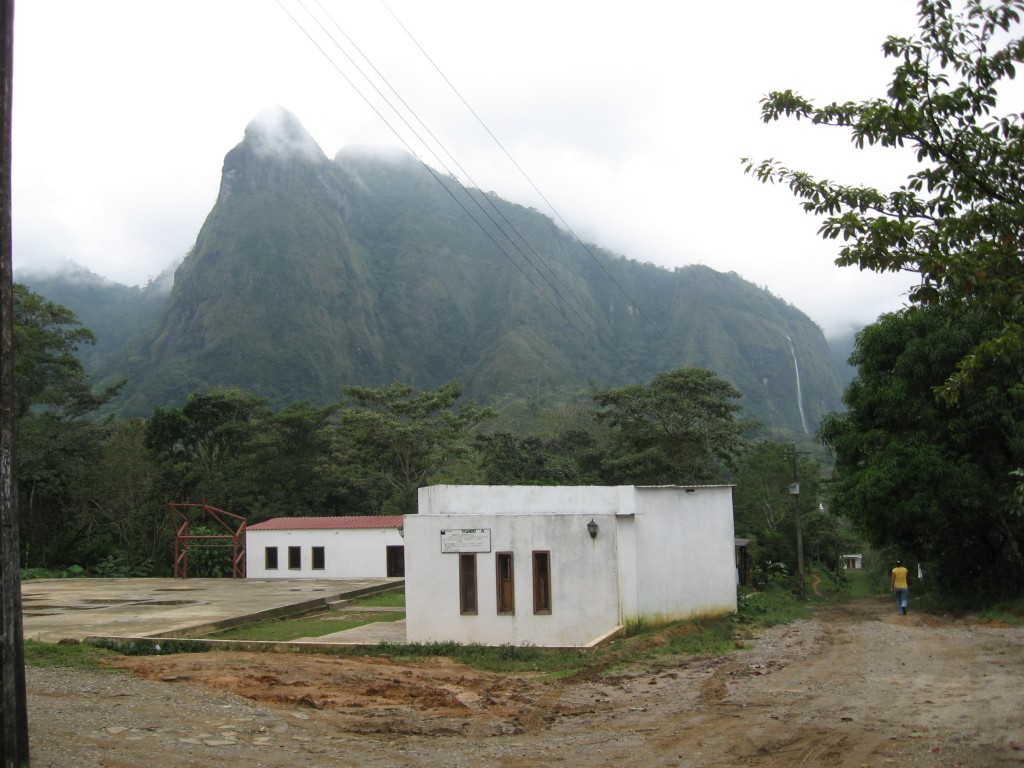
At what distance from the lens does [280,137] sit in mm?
155375

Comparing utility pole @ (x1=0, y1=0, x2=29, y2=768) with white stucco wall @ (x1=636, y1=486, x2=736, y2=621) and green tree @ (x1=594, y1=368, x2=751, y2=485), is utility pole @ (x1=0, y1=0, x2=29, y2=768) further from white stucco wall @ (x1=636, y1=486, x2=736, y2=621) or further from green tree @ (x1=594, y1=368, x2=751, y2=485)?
green tree @ (x1=594, y1=368, x2=751, y2=485)

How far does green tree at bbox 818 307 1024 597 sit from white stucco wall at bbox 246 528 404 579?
2025 centimetres

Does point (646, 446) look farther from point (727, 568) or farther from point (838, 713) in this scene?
point (838, 713)

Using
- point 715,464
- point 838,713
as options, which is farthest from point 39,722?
point 715,464

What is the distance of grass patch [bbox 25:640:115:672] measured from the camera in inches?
492

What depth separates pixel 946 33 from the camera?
6.79m

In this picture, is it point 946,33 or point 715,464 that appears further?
point 715,464

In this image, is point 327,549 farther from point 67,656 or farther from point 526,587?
point 67,656

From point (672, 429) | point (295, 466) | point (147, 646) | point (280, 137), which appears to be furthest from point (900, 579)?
point (280, 137)

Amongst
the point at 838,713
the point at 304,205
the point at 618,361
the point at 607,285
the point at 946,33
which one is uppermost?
the point at 304,205

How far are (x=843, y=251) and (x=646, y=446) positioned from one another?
35048 millimetres

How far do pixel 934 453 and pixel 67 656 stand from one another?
17685 millimetres

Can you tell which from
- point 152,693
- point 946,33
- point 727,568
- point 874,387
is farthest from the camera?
point 874,387

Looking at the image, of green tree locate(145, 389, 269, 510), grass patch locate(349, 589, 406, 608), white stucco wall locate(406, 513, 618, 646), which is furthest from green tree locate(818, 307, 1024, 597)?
green tree locate(145, 389, 269, 510)
